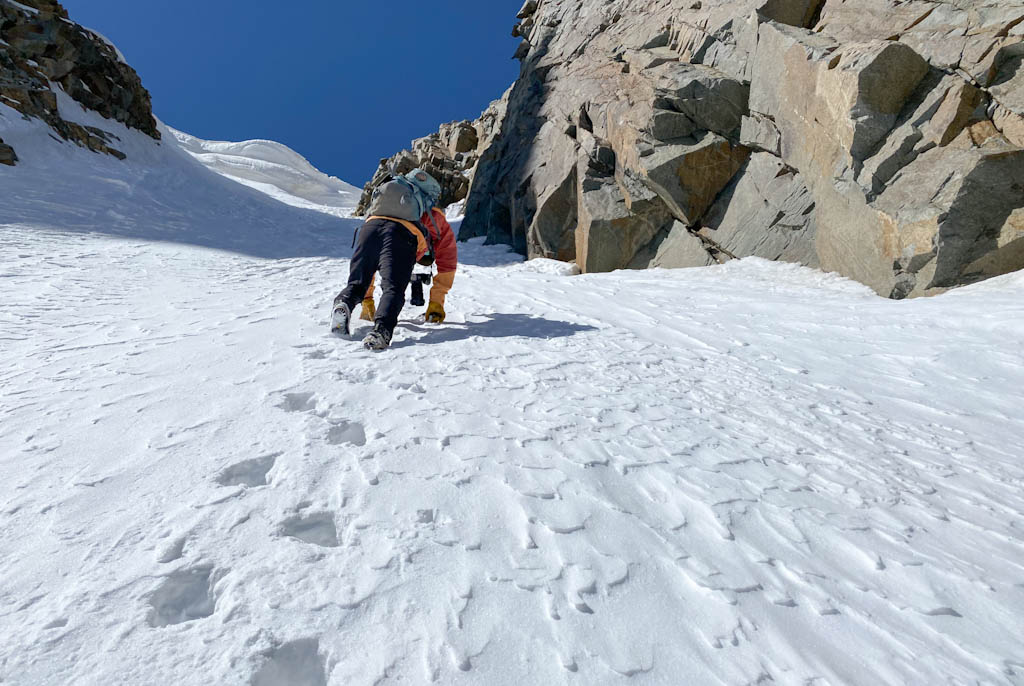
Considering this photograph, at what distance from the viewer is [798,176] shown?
32.9ft

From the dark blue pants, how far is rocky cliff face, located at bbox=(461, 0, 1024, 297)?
6999 mm

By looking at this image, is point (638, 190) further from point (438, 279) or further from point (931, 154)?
point (438, 279)

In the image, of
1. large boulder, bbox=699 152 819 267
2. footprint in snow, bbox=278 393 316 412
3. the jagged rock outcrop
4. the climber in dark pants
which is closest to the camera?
footprint in snow, bbox=278 393 316 412

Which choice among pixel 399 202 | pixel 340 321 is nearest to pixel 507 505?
pixel 340 321

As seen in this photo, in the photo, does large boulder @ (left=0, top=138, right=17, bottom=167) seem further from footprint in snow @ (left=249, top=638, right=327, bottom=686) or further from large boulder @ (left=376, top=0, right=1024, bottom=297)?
footprint in snow @ (left=249, top=638, right=327, bottom=686)

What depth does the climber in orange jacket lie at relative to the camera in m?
5.82

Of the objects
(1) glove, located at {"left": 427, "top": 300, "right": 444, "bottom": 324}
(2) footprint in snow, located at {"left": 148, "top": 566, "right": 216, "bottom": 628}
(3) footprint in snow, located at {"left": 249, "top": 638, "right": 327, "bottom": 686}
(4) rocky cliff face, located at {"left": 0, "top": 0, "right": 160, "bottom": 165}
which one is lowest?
(3) footprint in snow, located at {"left": 249, "top": 638, "right": 327, "bottom": 686}

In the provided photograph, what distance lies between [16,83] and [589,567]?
78.1 feet

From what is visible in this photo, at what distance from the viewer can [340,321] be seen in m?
5.04

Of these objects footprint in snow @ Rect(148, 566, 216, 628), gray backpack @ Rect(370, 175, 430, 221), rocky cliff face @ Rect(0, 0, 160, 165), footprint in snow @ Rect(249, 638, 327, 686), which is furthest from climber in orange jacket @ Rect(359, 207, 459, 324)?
rocky cliff face @ Rect(0, 0, 160, 165)

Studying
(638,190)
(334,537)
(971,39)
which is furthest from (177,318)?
(971,39)

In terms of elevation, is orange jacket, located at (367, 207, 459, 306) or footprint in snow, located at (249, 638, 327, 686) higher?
orange jacket, located at (367, 207, 459, 306)

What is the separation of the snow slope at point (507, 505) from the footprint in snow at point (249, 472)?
0.01m

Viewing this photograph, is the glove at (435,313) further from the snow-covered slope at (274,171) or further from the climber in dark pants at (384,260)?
the snow-covered slope at (274,171)
